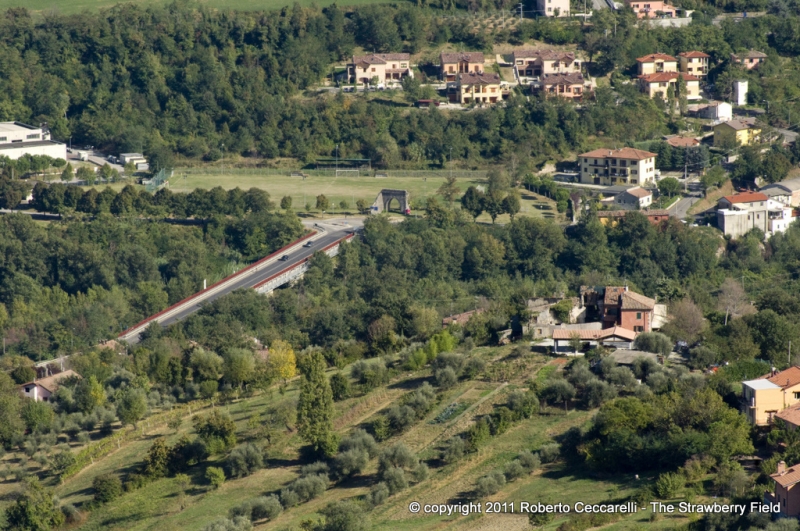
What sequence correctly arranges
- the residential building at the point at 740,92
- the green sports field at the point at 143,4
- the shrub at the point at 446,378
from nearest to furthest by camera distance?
the shrub at the point at 446,378, the residential building at the point at 740,92, the green sports field at the point at 143,4

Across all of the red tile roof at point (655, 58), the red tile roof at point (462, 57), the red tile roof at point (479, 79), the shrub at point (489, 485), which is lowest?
the shrub at point (489, 485)

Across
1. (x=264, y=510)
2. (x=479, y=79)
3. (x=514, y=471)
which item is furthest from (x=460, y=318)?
(x=479, y=79)

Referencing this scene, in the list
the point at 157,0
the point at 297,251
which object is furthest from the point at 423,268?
the point at 157,0

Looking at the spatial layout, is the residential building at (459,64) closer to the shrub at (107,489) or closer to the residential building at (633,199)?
the residential building at (633,199)

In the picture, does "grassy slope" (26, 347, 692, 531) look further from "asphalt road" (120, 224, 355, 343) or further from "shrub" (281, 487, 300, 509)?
"asphalt road" (120, 224, 355, 343)

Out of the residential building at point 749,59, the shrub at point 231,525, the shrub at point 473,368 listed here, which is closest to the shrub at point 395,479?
the shrub at point 231,525

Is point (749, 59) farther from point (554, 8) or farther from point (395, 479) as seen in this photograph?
point (395, 479)
